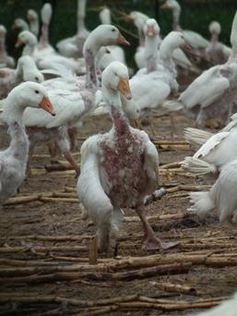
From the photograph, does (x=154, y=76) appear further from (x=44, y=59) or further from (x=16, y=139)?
(x=16, y=139)

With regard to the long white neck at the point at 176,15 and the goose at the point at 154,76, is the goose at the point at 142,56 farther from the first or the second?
the goose at the point at 154,76

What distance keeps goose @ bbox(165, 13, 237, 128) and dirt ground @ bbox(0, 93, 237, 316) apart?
2388 millimetres

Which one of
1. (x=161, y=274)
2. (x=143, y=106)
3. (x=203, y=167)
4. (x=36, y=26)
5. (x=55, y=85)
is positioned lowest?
(x=36, y=26)

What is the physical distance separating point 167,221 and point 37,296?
2.29m

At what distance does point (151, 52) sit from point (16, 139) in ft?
17.1

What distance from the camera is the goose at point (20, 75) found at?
11016mm

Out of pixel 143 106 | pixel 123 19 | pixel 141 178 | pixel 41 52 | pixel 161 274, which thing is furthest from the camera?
pixel 123 19

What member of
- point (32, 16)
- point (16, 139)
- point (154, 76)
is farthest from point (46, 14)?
point (16, 139)

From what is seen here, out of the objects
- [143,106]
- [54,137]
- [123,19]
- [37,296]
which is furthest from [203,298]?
[123,19]

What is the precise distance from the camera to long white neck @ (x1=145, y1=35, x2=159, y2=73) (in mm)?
12406

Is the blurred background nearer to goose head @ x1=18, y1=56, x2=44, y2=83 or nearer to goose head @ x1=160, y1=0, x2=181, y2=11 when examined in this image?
goose head @ x1=160, y1=0, x2=181, y2=11

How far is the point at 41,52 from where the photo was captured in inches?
640

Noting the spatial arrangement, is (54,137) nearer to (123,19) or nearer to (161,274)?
(161,274)

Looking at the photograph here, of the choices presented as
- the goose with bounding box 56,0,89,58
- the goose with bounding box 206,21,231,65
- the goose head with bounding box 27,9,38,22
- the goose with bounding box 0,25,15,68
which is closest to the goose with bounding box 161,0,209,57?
the goose with bounding box 206,21,231,65
